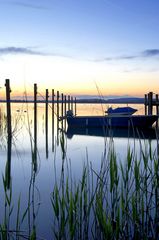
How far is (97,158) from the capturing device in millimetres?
14078

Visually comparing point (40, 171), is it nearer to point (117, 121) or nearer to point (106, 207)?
point (106, 207)

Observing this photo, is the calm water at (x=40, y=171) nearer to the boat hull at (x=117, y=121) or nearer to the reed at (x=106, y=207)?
the reed at (x=106, y=207)

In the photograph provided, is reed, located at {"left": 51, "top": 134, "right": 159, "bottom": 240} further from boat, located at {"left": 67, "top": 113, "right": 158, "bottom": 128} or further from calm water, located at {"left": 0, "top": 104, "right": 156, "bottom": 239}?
boat, located at {"left": 67, "top": 113, "right": 158, "bottom": 128}

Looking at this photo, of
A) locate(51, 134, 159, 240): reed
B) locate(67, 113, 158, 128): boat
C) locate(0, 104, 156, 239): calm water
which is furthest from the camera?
locate(67, 113, 158, 128): boat

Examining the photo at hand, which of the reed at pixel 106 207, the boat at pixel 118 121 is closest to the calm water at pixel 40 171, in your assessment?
the reed at pixel 106 207

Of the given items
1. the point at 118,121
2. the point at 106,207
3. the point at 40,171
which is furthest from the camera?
the point at 118,121

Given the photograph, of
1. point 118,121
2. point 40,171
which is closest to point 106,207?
point 40,171

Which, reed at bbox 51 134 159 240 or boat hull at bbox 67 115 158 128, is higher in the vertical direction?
reed at bbox 51 134 159 240

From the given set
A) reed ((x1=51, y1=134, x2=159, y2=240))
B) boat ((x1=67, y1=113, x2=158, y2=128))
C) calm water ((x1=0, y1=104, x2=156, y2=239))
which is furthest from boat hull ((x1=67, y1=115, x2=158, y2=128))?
reed ((x1=51, y1=134, x2=159, y2=240))

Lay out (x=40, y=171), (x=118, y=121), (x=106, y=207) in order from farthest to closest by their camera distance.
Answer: (x=118, y=121)
(x=40, y=171)
(x=106, y=207)

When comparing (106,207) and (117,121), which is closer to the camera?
(106,207)

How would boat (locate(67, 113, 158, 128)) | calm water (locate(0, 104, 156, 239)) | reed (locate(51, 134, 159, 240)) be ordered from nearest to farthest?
reed (locate(51, 134, 159, 240)) → calm water (locate(0, 104, 156, 239)) → boat (locate(67, 113, 158, 128))

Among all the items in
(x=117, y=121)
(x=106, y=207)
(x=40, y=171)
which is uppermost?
(x=106, y=207)

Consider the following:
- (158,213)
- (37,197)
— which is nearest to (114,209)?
(158,213)
